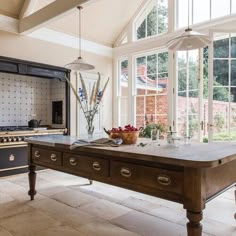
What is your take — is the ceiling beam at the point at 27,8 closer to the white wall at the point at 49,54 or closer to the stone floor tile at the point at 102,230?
the white wall at the point at 49,54

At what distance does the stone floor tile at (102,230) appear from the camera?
2.29m

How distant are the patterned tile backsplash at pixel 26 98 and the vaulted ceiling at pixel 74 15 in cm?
104

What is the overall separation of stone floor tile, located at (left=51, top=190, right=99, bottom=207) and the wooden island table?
0.75 metres

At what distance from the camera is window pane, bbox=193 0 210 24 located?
15.3 feet

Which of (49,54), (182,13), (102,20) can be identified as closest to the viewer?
(49,54)

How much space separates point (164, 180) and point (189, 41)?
A: 4.80 feet

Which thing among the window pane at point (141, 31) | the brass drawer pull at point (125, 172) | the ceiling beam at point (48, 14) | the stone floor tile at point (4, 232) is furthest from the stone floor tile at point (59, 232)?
the window pane at point (141, 31)

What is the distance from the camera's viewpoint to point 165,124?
5242 millimetres

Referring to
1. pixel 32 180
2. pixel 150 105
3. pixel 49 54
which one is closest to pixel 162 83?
pixel 150 105

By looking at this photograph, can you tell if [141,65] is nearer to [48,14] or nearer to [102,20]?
[102,20]

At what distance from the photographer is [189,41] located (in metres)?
2.50

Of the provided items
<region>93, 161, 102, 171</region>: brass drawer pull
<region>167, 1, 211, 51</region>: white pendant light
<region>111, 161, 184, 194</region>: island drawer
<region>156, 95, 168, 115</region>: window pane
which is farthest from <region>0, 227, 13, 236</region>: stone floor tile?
<region>156, 95, 168, 115</region>: window pane

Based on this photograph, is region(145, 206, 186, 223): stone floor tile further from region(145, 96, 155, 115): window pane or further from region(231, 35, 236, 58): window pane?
region(145, 96, 155, 115): window pane

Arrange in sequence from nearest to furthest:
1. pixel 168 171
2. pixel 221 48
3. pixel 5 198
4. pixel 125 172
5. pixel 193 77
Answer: pixel 168 171, pixel 125 172, pixel 5 198, pixel 221 48, pixel 193 77
